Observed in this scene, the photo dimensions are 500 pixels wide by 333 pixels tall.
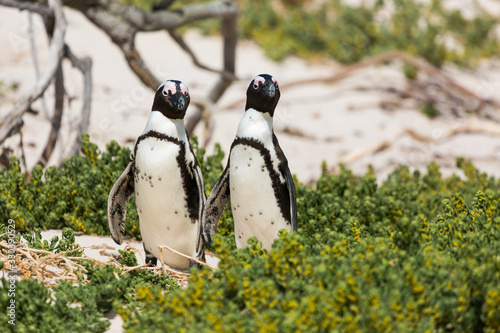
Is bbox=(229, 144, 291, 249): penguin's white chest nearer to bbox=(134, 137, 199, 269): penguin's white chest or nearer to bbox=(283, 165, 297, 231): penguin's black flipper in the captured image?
bbox=(283, 165, 297, 231): penguin's black flipper

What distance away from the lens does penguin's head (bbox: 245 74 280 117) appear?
A: 350cm

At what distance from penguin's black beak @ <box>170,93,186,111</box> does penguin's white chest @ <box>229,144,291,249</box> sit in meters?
0.34

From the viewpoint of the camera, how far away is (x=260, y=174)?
11.6ft

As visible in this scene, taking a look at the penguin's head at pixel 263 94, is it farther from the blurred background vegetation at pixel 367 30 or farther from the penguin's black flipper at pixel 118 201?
the blurred background vegetation at pixel 367 30

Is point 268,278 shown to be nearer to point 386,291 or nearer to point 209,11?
point 386,291

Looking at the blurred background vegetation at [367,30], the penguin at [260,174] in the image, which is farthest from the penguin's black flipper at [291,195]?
the blurred background vegetation at [367,30]

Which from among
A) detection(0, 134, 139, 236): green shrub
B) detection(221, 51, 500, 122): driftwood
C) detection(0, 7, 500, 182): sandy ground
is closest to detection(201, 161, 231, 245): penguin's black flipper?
detection(0, 134, 139, 236): green shrub

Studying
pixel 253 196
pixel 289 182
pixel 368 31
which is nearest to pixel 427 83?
pixel 368 31

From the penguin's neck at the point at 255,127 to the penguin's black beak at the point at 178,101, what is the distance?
0.32 meters

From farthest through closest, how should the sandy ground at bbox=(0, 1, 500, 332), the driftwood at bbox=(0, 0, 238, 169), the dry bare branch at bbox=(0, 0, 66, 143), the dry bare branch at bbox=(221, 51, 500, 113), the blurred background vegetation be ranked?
the blurred background vegetation, the dry bare branch at bbox=(221, 51, 500, 113), the sandy ground at bbox=(0, 1, 500, 332), the driftwood at bbox=(0, 0, 238, 169), the dry bare branch at bbox=(0, 0, 66, 143)

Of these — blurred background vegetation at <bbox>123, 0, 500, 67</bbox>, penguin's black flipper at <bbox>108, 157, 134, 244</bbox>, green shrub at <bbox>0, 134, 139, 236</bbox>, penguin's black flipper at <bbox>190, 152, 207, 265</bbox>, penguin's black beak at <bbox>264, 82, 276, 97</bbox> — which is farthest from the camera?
blurred background vegetation at <bbox>123, 0, 500, 67</bbox>

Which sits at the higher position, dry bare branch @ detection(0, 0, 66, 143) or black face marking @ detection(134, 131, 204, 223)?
dry bare branch @ detection(0, 0, 66, 143)

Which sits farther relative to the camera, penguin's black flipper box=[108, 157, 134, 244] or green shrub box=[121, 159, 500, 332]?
penguin's black flipper box=[108, 157, 134, 244]

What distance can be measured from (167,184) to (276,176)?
1.82 feet
